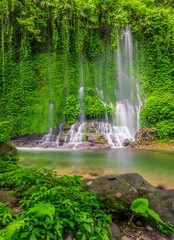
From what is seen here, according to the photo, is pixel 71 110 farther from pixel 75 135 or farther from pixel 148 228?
pixel 148 228

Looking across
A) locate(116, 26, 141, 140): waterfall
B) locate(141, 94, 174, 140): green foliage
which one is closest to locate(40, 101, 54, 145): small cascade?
locate(116, 26, 141, 140): waterfall

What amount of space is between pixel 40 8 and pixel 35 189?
17.1m

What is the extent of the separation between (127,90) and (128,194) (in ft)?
50.9

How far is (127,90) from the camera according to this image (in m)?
17.9

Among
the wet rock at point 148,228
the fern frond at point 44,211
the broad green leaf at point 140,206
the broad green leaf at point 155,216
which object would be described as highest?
the fern frond at point 44,211

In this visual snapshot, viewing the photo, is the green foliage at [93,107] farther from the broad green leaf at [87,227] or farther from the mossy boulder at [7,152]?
the broad green leaf at [87,227]

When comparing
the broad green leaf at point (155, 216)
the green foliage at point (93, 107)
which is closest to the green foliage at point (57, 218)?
the broad green leaf at point (155, 216)

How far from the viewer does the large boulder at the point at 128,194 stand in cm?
290

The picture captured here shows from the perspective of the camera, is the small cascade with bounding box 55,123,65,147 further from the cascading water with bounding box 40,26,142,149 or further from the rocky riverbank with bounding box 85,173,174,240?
the rocky riverbank with bounding box 85,173,174,240

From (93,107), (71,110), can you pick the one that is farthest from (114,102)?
(71,110)

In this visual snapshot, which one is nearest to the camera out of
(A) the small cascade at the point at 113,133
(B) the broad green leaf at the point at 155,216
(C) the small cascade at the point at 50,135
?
(B) the broad green leaf at the point at 155,216

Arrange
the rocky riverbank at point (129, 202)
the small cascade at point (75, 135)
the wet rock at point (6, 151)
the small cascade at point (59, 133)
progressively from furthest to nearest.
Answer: the small cascade at point (59, 133) → the small cascade at point (75, 135) → the wet rock at point (6, 151) → the rocky riverbank at point (129, 202)

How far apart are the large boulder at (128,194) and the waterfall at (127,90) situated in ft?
38.2

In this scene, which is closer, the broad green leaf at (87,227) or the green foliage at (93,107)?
the broad green leaf at (87,227)
